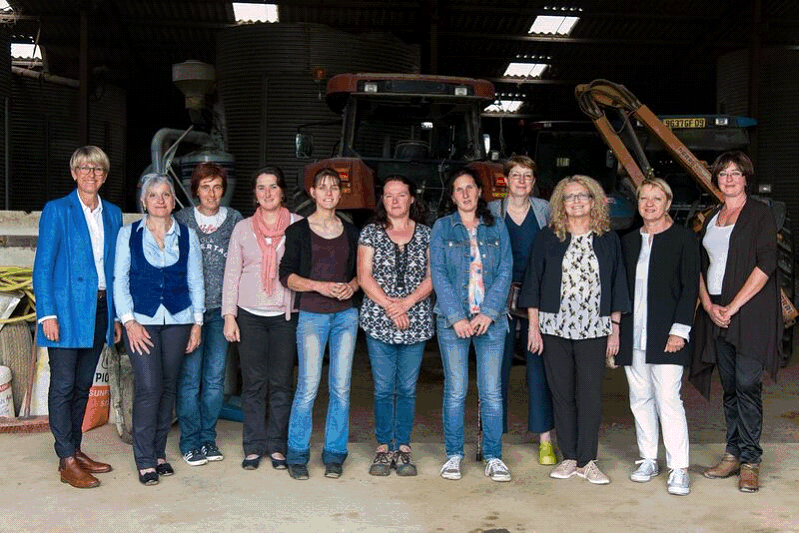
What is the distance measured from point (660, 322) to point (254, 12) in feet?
40.2

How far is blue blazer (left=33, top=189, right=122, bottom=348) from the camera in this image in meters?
4.26

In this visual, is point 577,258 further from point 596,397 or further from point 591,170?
point 591,170

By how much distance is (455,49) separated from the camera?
1742cm

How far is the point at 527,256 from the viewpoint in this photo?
4.75 meters

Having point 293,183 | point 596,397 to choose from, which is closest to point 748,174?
point 596,397

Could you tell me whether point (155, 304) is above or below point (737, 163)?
below

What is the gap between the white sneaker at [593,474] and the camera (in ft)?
14.5

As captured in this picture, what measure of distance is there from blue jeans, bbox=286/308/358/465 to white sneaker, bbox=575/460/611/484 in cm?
112

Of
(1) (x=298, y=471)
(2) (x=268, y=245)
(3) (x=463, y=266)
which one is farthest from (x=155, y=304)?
(3) (x=463, y=266)

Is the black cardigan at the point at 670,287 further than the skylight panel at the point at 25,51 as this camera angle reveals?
No

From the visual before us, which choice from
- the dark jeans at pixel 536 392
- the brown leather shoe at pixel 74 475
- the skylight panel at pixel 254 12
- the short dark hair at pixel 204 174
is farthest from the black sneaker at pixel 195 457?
the skylight panel at pixel 254 12

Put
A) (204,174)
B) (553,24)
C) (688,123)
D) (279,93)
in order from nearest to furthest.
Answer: (204,174) → (688,123) → (279,93) → (553,24)

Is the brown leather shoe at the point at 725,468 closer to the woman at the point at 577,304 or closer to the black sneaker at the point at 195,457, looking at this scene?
the woman at the point at 577,304

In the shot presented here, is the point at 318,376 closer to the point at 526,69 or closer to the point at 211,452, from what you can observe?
the point at 211,452
